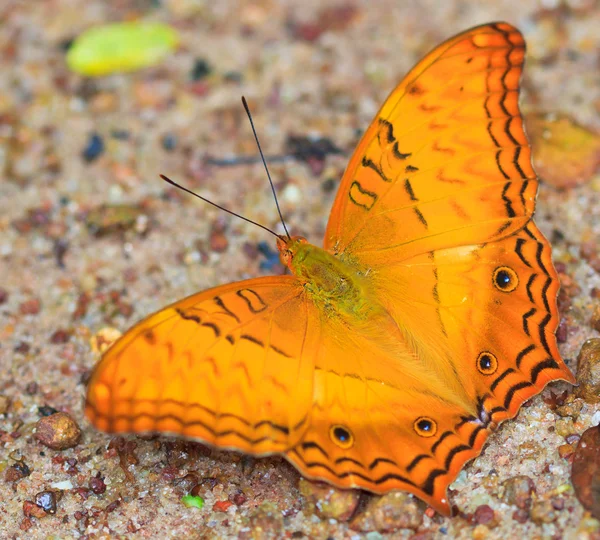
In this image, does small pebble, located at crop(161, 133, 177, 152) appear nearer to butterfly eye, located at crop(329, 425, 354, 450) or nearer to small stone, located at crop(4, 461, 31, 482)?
small stone, located at crop(4, 461, 31, 482)

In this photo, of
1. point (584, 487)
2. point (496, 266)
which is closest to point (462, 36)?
point (496, 266)

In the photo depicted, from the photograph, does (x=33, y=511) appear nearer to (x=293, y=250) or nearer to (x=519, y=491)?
(x=293, y=250)

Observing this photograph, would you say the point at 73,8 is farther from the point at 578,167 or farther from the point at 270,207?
the point at 578,167

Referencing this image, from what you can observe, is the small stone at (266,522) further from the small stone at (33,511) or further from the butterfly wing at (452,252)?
the small stone at (33,511)

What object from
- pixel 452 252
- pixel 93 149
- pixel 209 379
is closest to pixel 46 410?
pixel 209 379

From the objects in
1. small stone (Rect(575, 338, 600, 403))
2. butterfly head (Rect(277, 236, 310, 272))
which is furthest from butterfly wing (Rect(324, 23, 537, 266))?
small stone (Rect(575, 338, 600, 403))

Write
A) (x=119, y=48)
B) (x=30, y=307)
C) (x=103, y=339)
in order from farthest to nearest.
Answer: (x=119, y=48)
(x=30, y=307)
(x=103, y=339)
